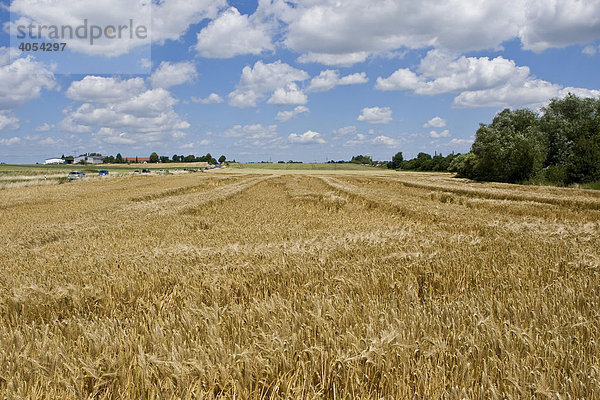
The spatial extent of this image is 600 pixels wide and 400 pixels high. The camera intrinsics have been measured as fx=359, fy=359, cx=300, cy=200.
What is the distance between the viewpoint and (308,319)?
11.6ft

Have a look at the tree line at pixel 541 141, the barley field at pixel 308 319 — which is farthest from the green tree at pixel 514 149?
the barley field at pixel 308 319

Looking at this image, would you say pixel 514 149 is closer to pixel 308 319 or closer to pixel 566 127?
pixel 566 127

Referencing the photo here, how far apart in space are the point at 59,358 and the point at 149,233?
768 centimetres

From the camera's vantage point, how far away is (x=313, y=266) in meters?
5.71

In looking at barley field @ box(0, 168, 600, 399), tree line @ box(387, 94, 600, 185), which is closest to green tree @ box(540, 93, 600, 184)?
tree line @ box(387, 94, 600, 185)

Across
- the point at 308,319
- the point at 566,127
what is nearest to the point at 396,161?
the point at 566,127

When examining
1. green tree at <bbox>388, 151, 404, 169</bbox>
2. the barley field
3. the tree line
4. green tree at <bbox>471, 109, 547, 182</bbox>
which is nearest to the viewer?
the barley field

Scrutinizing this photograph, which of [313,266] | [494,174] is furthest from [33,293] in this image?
[494,174]

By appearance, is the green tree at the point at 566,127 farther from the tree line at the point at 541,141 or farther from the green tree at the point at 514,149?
the green tree at the point at 514,149

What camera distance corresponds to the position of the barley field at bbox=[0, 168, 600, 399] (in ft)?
8.42

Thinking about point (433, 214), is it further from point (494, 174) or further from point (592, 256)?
point (494, 174)

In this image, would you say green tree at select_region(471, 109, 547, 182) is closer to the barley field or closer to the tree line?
the tree line

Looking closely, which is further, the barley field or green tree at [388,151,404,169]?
green tree at [388,151,404,169]

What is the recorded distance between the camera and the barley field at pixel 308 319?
2.57 meters
